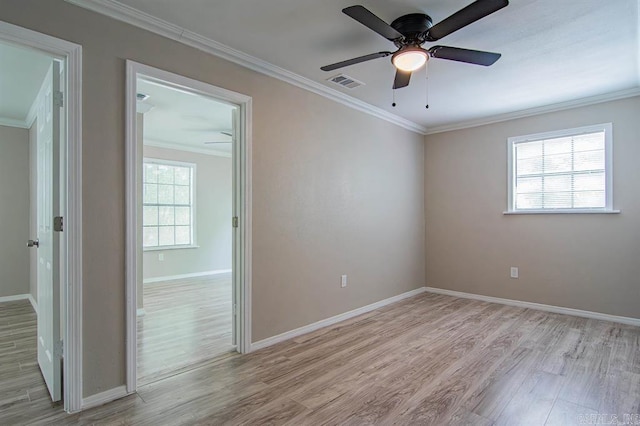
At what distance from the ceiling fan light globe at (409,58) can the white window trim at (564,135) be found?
9.33 ft

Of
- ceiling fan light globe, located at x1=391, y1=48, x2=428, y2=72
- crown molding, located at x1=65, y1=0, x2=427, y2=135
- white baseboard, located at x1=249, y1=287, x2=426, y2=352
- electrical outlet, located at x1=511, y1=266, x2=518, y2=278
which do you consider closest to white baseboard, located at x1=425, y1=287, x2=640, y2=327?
electrical outlet, located at x1=511, y1=266, x2=518, y2=278

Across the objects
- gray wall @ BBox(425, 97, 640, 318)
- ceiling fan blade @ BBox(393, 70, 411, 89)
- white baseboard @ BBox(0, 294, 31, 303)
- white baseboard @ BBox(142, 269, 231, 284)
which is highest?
ceiling fan blade @ BBox(393, 70, 411, 89)

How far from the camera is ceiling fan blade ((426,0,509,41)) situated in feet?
5.64

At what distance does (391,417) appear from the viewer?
1.99m

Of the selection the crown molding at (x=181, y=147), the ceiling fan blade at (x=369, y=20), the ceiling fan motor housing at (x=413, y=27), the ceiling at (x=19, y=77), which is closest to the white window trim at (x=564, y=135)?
the ceiling fan motor housing at (x=413, y=27)

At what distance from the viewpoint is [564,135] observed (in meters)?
4.11

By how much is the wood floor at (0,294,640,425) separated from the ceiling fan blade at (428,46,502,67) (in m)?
2.25

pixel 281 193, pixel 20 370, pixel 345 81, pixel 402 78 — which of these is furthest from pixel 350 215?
pixel 20 370

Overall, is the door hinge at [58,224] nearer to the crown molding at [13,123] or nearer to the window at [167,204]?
the crown molding at [13,123]

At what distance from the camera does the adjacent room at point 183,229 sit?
332 centimetres

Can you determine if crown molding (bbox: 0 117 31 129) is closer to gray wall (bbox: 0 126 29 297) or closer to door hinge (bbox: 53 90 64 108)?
gray wall (bbox: 0 126 29 297)

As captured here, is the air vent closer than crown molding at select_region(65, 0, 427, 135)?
No

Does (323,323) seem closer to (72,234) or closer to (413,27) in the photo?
(72,234)

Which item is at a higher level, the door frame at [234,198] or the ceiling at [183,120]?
the ceiling at [183,120]
